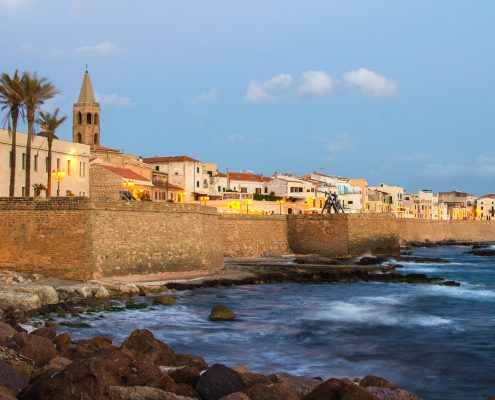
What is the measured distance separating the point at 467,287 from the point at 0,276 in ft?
71.0

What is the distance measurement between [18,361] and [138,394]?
9.53ft

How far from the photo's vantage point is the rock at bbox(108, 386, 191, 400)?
788 centimetres

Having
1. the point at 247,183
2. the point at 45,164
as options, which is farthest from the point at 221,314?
the point at 247,183

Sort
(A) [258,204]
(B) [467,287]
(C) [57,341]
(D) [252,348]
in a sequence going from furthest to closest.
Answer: (A) [258,204] → (B) [467,287] → (D) [252,348] → (C) [57,341]

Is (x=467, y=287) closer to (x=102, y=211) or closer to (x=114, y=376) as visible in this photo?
(x=102, y=211)

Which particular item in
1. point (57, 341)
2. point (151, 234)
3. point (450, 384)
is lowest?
point (450, 384)

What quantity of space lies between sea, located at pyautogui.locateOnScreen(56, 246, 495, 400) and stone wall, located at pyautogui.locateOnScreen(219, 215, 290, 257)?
14382mm

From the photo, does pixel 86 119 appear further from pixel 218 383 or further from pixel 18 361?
pixel 218 383

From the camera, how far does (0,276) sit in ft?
78.4

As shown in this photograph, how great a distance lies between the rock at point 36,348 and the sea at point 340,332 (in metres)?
4.25

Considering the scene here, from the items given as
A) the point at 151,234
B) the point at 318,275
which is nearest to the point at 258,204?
the point at 318,275

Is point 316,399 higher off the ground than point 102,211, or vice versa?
point 102,211

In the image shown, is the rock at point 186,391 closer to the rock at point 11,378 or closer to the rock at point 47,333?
the rock at point 11,378

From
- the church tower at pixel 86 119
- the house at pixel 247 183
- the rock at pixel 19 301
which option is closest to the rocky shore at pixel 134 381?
the rock at pixel 19 301
